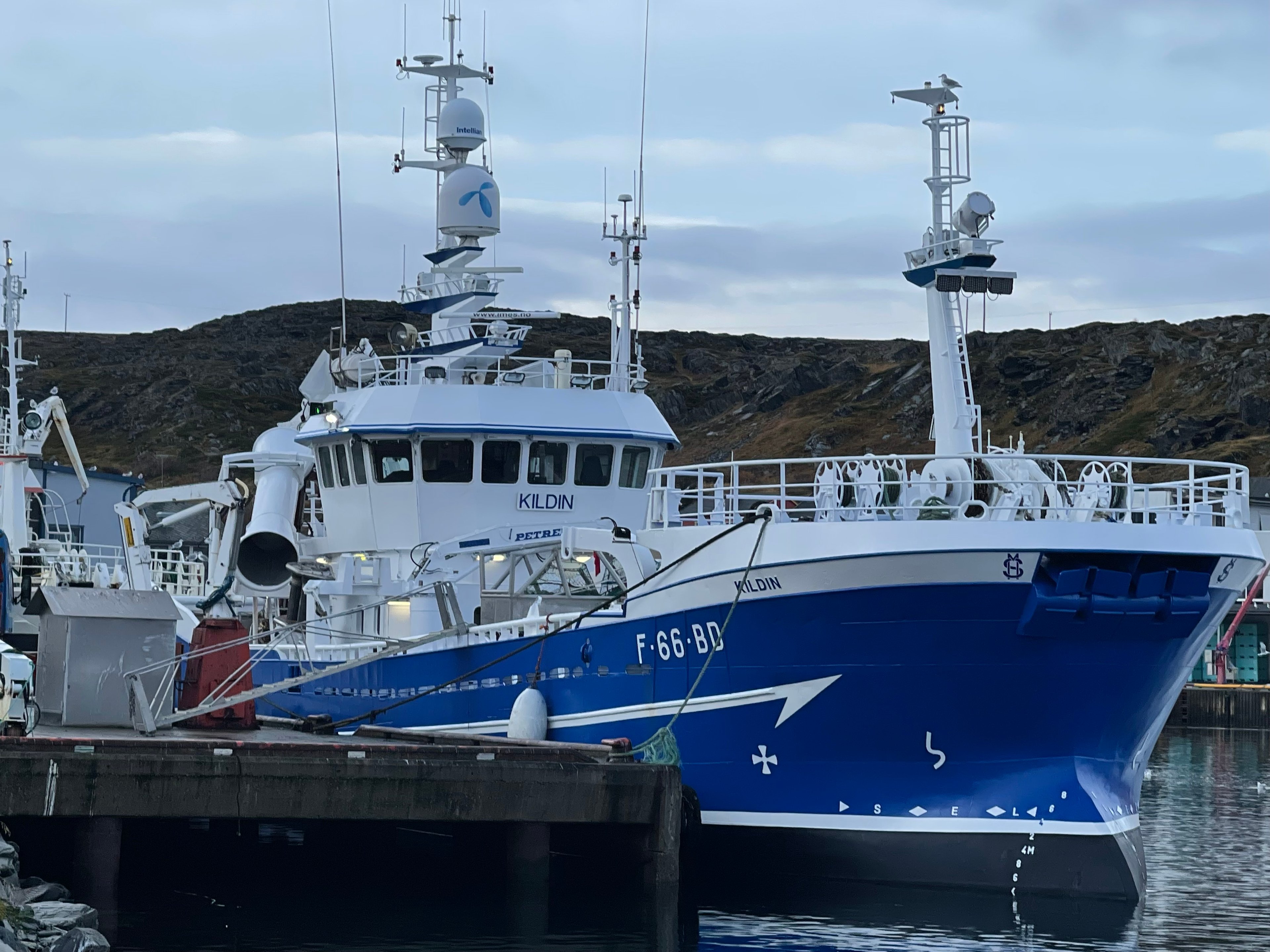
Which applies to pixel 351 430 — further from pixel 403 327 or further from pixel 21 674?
pixel 21 674

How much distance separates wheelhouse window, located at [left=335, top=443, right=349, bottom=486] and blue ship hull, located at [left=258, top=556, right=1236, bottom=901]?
8402 millimetres

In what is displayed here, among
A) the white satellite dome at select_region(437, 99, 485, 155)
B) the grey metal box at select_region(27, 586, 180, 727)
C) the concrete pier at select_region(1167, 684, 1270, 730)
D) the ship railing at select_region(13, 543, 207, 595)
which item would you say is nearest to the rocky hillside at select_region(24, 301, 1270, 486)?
the concrete pier at select_region(1167, 684, 1270, 730)

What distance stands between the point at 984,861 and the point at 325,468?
12404mm

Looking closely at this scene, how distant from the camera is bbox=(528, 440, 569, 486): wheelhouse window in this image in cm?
2434

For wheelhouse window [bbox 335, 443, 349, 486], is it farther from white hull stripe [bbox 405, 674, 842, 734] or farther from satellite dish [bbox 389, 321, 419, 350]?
white hull stripe [bbox 405, 674, 842, 734]

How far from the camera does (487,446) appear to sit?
79.3 ft

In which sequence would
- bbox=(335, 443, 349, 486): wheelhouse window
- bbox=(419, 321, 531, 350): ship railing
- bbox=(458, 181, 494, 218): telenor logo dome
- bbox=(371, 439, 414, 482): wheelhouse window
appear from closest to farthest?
1. bbox=(371, 439, 414, 482): wheelhouse window
2. bbox=(335, 443, 349, 486): wheelhouse window
3. bbox=(419, 321, 531, 350): ship railing
4. bbox=(458, 181, 494, 218): telenor logo dome

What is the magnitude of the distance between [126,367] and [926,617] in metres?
148

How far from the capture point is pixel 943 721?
675 inches

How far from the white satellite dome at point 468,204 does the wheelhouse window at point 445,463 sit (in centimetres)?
481

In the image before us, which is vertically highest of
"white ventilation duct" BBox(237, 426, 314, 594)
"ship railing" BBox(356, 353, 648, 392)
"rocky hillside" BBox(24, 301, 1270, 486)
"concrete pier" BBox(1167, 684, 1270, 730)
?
"rocky hillside" BBox(24, 301, 1270, 486)

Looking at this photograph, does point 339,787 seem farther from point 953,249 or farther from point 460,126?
point 460,126

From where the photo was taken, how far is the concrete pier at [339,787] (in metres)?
15.6

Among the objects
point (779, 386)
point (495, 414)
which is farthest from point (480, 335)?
point (779, 386)
